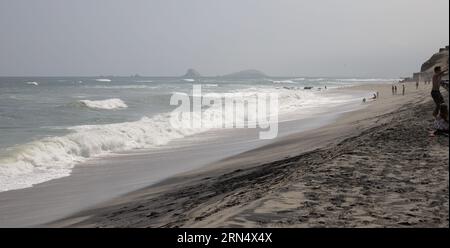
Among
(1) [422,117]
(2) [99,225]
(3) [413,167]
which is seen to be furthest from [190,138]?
(3) [413,167]

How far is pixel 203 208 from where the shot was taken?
237 inches

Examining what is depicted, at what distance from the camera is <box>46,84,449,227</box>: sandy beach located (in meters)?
4.46

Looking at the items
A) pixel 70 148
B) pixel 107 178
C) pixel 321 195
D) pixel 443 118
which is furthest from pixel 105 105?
pixel 443 118

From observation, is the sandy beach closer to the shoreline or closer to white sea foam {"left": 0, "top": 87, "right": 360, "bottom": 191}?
the shoreline

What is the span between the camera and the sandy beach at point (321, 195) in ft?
14.6

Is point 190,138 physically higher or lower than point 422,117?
lower

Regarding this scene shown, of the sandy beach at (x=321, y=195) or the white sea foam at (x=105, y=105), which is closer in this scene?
the sandy beach at (x=321, y=195)

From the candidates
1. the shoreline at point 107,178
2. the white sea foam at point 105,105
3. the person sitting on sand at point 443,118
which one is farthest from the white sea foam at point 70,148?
the white sea foam at point 105,105

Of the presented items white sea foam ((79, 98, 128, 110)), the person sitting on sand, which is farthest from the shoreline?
white sea foam ((79, 98, 128, 110))

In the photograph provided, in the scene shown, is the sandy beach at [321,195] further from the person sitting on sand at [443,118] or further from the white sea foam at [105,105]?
the white sea foam at [105,105]

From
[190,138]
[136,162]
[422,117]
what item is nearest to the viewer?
[422,117]

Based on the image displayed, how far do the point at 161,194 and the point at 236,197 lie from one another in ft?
8.95
